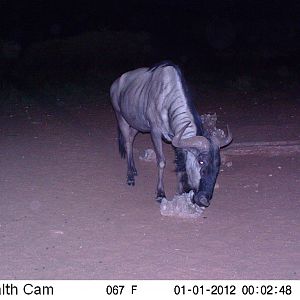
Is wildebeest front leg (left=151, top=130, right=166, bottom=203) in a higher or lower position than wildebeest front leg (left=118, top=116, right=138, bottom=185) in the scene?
lower

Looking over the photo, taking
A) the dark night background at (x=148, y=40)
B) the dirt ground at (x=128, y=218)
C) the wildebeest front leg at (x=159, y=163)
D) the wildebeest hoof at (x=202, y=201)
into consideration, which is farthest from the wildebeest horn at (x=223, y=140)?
the dark night background at (x=148, y=40)

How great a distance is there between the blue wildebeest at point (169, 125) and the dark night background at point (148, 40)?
9394 millimetres

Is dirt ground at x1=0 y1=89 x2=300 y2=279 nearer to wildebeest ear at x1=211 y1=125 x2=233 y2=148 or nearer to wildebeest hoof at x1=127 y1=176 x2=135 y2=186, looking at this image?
wildebeest hoof at x1=127 y1=176 x2=135 y2=186

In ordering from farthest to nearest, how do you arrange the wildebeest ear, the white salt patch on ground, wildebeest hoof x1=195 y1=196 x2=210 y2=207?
1. the white salt patch on ground
2. the wildebeest ear
3. wildebeest hoof x1=195 y1=196 x2=210 y2=207

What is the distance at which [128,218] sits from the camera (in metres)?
6.72

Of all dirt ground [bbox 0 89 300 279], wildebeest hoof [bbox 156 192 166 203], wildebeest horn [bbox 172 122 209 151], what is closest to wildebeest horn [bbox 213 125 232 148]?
wildebeest horn [bbox 172 122 209 151]

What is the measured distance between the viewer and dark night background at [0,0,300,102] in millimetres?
21547

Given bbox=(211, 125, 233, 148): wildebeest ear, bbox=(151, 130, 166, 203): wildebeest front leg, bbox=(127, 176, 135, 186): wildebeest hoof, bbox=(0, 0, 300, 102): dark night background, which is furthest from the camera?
bbox=(0, 0, 300, 102): dark night background

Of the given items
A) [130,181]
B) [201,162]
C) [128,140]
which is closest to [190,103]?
[201,162]

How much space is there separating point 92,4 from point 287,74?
19.7 m

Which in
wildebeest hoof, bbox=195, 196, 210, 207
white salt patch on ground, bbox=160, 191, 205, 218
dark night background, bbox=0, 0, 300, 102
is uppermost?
dark night background, bbox=0, 0, 300, 102

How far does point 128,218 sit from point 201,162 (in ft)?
3.55

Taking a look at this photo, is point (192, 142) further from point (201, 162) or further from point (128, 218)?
point (128, 218)

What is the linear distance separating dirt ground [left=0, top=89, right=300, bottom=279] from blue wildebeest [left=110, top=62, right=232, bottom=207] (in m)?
0.41
